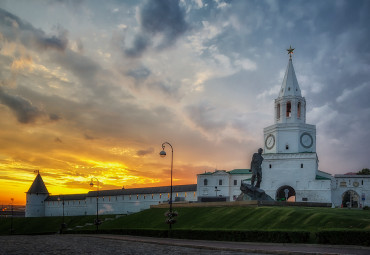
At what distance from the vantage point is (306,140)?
76.9m

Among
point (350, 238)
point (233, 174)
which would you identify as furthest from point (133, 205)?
point (350, 238)

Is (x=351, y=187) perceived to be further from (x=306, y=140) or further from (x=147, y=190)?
(x=147, y=190)

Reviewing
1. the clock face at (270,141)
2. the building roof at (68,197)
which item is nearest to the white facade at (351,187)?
the clock face at (270,141)

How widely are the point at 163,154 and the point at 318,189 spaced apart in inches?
1694

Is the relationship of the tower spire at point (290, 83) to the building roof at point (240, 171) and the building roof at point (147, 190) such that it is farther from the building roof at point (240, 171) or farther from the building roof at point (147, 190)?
the building roof at point (147, 190)

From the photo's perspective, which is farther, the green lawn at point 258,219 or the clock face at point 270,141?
the clock face at point 270,141

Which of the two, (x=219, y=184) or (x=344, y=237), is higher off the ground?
(x=219, y=184)

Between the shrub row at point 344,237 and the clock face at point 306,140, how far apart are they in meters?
51.6

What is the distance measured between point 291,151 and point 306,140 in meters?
3.71

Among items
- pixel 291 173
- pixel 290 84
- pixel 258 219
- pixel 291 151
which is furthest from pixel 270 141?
pixel 258 219

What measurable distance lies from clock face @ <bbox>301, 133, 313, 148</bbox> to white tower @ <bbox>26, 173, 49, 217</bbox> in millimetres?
91287

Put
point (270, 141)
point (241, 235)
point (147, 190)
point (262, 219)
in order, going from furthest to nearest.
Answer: point (147, 190) < point (270, 141) < point (262, 219) < point (241, 235)

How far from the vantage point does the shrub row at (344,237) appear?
80.0ft

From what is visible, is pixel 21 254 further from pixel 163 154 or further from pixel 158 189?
pixel 158 189
